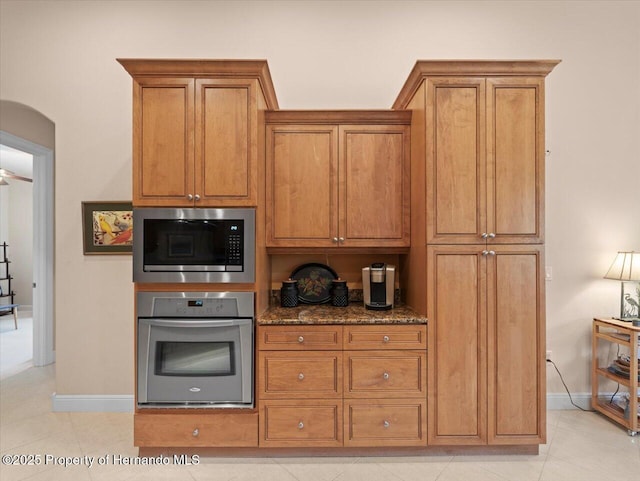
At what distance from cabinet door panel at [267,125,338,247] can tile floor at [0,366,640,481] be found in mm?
1478

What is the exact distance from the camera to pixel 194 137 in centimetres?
210

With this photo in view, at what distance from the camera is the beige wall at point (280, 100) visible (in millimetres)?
2795

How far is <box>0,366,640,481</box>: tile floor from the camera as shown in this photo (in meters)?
1.99

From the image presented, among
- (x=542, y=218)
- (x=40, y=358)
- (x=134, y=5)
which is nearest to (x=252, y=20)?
(x=134, y=5)

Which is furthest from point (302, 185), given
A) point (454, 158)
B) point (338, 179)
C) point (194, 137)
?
point (454, 158)

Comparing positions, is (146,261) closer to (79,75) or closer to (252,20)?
(79,75)

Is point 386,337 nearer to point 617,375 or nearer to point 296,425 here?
point 296,425

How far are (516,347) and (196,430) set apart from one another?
2147mm

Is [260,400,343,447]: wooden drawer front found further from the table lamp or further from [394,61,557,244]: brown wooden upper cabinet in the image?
the table lamp

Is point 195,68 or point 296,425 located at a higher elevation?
point 195,68

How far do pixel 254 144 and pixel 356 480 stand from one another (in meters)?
2.18

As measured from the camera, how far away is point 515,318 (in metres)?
2.12

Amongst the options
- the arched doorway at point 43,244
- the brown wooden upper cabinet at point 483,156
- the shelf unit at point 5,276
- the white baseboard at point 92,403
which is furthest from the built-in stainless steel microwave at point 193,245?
the shelf unit at point 5,276

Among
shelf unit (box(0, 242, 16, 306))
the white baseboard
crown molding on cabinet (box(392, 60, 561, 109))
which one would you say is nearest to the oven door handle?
the white baseboard
